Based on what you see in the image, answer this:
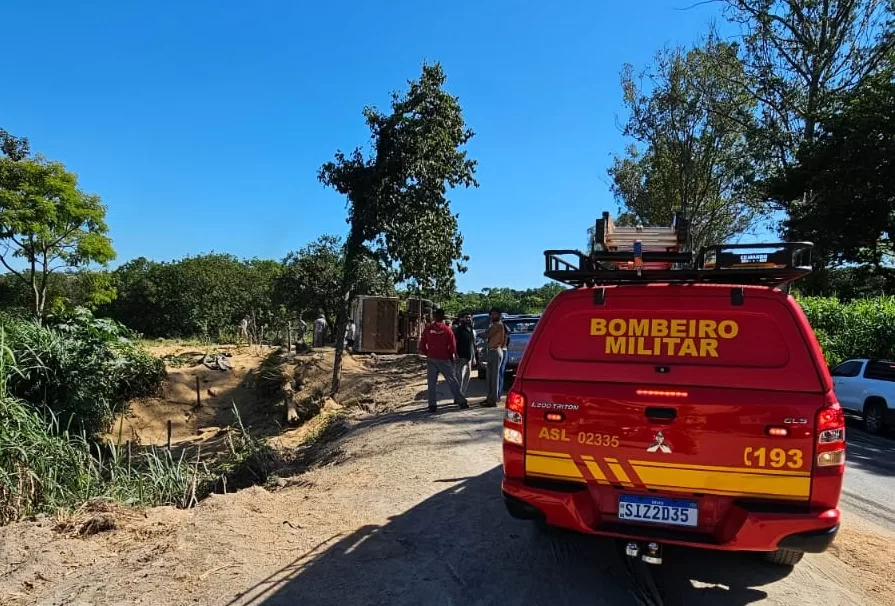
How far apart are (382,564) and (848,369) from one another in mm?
13425

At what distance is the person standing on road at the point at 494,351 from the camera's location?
1105 centimetres

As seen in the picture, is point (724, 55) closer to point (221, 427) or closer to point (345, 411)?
point (345, 411)

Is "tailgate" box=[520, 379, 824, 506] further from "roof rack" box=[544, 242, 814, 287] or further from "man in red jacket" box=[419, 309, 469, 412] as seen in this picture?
"man in red jacket" box=[419, 309, 469, 412]

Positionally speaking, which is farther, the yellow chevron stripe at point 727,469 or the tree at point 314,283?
the tree at point 314,283

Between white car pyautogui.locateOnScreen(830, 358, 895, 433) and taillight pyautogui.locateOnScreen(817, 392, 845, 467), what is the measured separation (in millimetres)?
10396

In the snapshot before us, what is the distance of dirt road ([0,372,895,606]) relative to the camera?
3867 mm

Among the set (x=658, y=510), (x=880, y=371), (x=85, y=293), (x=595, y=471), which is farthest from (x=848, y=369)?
(x=85, y=293)

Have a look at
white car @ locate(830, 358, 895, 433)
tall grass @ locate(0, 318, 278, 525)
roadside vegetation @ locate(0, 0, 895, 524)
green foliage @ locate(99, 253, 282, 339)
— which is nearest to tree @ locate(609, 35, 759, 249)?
roadside vegetation @ locate(0, 0, 895, 524)

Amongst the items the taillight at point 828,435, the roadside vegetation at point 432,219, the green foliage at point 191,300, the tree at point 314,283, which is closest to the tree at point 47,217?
the roadside vegetation at point 432,219

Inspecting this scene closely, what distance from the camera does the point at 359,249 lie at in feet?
48.6

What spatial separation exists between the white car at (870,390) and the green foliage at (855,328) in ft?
11.8

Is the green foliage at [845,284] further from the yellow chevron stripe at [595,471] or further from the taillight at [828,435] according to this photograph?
the yellow chevron stripe at [595,471]

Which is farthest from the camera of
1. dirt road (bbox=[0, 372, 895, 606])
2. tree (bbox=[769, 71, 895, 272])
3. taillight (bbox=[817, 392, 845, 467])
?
tree (bbox=[769, 71, 895, 272])

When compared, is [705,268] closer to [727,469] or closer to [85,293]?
[727,469]
